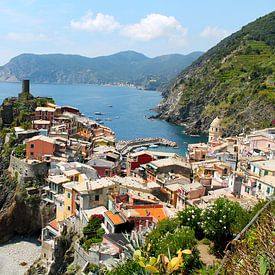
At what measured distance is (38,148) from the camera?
114 feet

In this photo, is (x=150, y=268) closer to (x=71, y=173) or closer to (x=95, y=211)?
(x=95, y=211)

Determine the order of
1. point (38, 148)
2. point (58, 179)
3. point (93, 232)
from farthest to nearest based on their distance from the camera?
point (38, 148)
point (58, 179)
point (93, 232)

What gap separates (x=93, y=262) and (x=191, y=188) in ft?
32.1

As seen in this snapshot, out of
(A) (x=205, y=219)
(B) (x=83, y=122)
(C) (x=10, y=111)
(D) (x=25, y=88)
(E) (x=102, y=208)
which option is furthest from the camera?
(D) (x=25, y=88)

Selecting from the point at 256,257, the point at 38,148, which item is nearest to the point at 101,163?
the point at 38,148

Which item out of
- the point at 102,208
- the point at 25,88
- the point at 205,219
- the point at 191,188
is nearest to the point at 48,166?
the point at 102,208

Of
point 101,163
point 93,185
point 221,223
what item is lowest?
point 101,163

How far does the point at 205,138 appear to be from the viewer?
7681 centimetres

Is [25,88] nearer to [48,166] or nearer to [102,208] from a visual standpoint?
[48,166]

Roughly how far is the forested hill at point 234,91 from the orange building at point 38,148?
39.8m

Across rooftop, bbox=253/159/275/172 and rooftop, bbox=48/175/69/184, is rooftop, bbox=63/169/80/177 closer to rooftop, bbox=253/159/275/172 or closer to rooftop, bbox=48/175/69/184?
rooftop, bbox=48/175/69/184

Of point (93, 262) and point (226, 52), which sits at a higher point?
point (226, 52)

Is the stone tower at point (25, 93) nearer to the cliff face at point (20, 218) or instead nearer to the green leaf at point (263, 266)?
the cliff face at point (20, 218)

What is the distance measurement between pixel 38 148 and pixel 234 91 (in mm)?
60579
